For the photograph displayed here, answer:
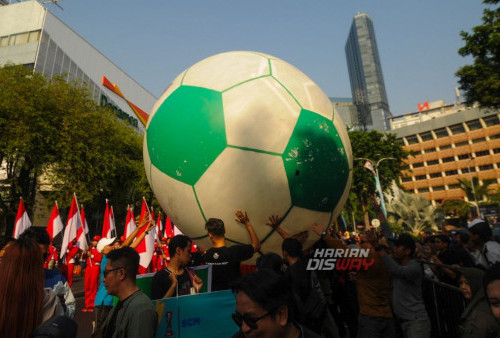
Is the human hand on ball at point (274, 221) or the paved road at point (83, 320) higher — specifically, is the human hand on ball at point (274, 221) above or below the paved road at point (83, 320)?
above

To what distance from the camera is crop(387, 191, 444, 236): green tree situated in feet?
121

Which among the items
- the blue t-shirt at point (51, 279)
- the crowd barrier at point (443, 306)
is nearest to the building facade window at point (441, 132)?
the crowd barrier at point (443, 306)

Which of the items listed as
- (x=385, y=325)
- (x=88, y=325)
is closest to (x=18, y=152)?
(x=88, y=325)

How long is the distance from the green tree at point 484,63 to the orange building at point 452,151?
5842cm

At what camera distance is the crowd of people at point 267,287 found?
1.42 metres

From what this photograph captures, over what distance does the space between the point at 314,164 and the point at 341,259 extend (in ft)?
6.91

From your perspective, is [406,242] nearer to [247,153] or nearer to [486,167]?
[247,153]

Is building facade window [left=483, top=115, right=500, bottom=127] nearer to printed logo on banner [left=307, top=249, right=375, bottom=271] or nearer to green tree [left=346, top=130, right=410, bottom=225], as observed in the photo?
green tree [left=346, top=130, right=410, bottom=225]

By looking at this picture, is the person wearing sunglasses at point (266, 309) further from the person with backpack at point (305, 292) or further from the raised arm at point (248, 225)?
the raised arm at point (248, 225)

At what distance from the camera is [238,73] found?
10.8ft

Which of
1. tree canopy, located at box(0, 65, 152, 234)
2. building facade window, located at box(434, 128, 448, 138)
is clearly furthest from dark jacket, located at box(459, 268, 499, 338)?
building facade window, located at box(434, 128, 448, 138)

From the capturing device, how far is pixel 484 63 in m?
12.2

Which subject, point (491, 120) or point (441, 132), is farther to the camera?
point (441, 132)

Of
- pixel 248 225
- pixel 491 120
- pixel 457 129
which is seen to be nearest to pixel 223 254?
pixel 248 225
